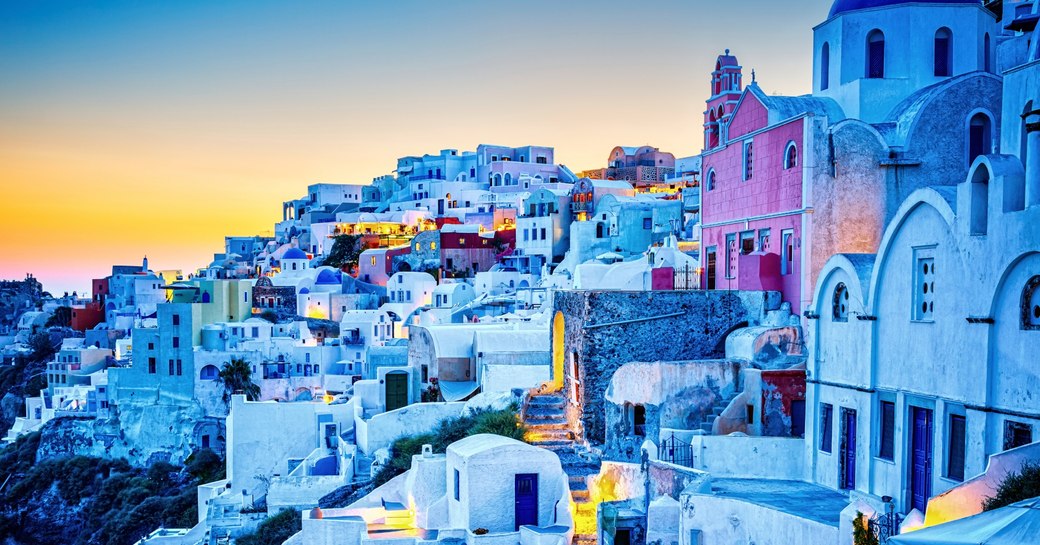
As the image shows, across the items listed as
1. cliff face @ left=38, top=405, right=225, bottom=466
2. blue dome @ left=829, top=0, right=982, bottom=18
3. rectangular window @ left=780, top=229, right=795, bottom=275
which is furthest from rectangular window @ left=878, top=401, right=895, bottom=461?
cliff face @ left=38, top=405, right=225, bottom=466

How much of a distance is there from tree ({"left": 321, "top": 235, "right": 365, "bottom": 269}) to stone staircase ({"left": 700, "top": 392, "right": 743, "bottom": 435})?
52.4m

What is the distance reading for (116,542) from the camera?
128 ft

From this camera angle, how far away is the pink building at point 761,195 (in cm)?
1945

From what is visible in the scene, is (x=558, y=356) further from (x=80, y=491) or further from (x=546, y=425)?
(x=80, y=491)

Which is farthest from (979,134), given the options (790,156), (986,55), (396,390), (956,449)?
(396,390)

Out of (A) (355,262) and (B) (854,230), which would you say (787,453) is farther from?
(A) (355,262)

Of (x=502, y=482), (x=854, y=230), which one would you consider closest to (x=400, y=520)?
(x=502, y=482)

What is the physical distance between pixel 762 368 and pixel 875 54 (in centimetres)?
753

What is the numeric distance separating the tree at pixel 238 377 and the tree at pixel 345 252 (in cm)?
2545

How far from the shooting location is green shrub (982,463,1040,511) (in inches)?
340

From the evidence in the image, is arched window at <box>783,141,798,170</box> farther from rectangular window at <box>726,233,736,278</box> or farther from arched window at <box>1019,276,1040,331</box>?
arched window at <box>1019,276,1040,331</box>

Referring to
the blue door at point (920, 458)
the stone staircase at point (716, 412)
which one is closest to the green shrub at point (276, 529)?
the stone staircase at point (716, 412)

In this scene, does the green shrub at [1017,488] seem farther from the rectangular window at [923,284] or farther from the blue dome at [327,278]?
the blue dome at [327,278]

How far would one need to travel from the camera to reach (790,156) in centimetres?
1984
